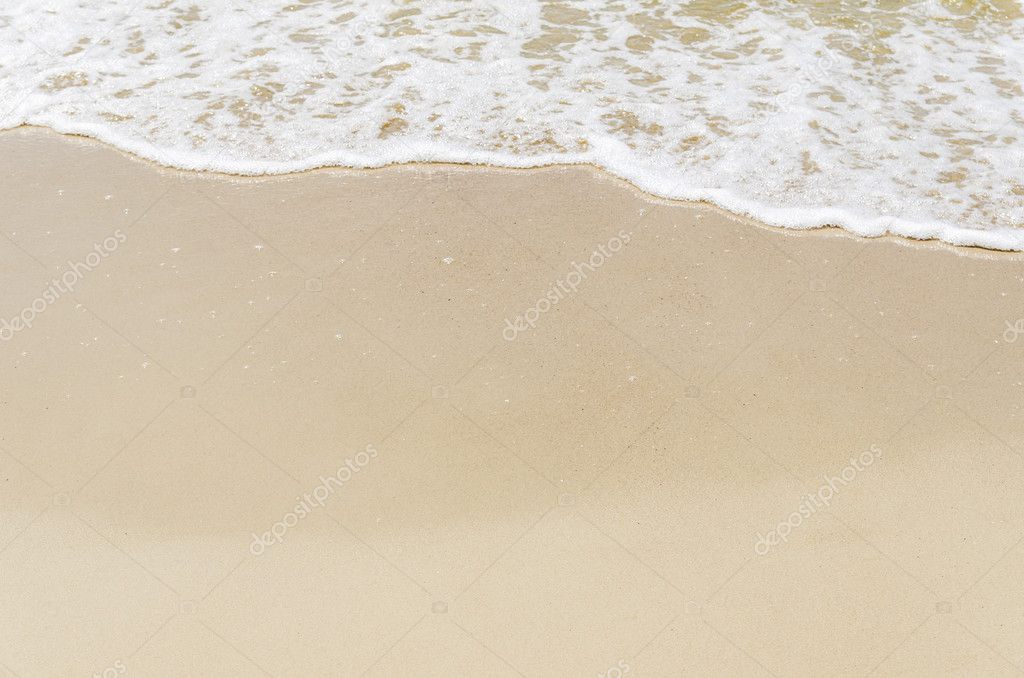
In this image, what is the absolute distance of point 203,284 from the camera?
3943mm

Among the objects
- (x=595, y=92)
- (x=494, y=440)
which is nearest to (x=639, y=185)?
(x=595, y=92)

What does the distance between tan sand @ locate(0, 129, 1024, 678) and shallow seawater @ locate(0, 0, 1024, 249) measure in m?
0.40

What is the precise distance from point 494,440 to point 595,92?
3.02 metres

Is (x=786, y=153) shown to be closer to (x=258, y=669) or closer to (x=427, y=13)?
(x=427, y=13)

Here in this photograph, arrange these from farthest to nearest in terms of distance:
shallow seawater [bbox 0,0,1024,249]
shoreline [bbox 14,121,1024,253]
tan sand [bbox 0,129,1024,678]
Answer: shallow seawater [bbox 0,0,1024,249] < shoreline [bbox 14,121,1024,253] < tan sand [bbox 0,129,1024,678]

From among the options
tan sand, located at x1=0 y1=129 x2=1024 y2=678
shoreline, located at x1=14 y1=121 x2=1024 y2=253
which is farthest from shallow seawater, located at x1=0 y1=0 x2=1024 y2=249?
tan sand, located at x1=0 y1=129 x2=1024 y2=678

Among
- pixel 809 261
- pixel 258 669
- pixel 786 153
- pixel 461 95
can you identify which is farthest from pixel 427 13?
pixel 258 669

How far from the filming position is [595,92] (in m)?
5.43

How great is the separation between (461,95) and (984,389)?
11.5ft

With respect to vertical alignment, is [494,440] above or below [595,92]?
below

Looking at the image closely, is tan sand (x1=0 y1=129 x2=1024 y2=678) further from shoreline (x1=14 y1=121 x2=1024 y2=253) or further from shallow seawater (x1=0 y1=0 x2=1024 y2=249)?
shallow seawater (x1=0 y1=0 x2=1024 y2=249)

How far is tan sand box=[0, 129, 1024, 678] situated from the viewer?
8.84 ft

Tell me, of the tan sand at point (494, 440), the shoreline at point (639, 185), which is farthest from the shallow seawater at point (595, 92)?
the tan sand at point (494, 440)

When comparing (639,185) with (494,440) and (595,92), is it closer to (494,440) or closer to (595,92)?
(595,92)
